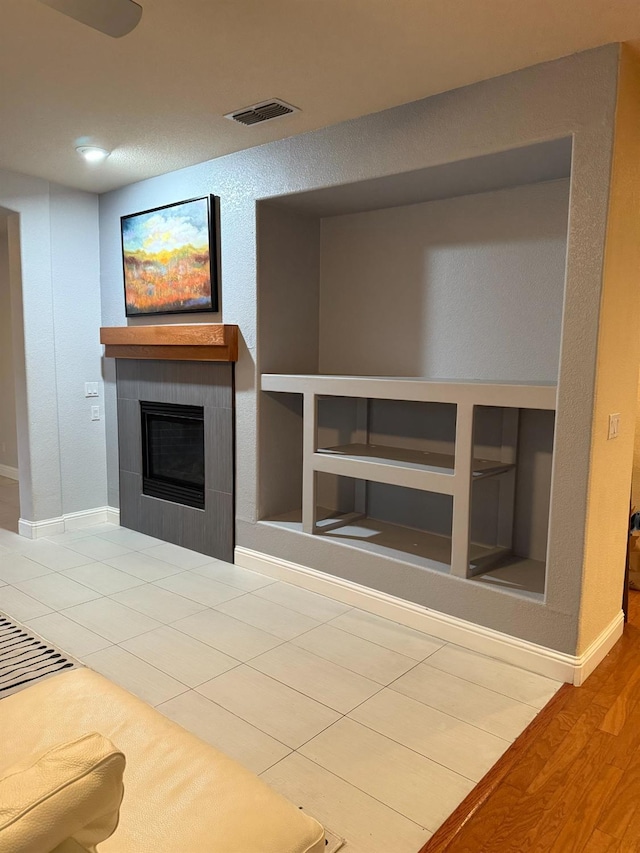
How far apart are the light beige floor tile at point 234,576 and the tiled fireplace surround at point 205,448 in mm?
98

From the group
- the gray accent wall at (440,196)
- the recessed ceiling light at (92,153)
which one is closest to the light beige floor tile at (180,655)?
the gray accent wall at (440,196)

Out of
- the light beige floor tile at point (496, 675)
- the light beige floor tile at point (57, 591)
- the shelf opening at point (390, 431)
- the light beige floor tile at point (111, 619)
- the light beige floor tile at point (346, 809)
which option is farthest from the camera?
the shelf opening at point (390, 431)

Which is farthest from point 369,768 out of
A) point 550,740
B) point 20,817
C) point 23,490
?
point 23,490

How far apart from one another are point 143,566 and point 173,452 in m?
0.84

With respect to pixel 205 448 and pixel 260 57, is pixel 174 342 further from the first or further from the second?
pixel 260 57

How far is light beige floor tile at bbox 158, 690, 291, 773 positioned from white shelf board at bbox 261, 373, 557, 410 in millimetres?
1584

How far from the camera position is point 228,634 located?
3.00 m

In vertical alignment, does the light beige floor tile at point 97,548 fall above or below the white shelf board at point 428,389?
below

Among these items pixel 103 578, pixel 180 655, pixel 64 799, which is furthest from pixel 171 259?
pixel 64 799

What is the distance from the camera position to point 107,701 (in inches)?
63.4

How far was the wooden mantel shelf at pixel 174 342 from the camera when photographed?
3.73 m

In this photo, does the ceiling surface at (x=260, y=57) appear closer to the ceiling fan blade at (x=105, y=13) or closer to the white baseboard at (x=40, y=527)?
the ceiling fan blade at (x=105, y=13)

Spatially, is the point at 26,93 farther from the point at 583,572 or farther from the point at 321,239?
the point at 583,572

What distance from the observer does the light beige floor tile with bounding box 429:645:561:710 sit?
252 cm
